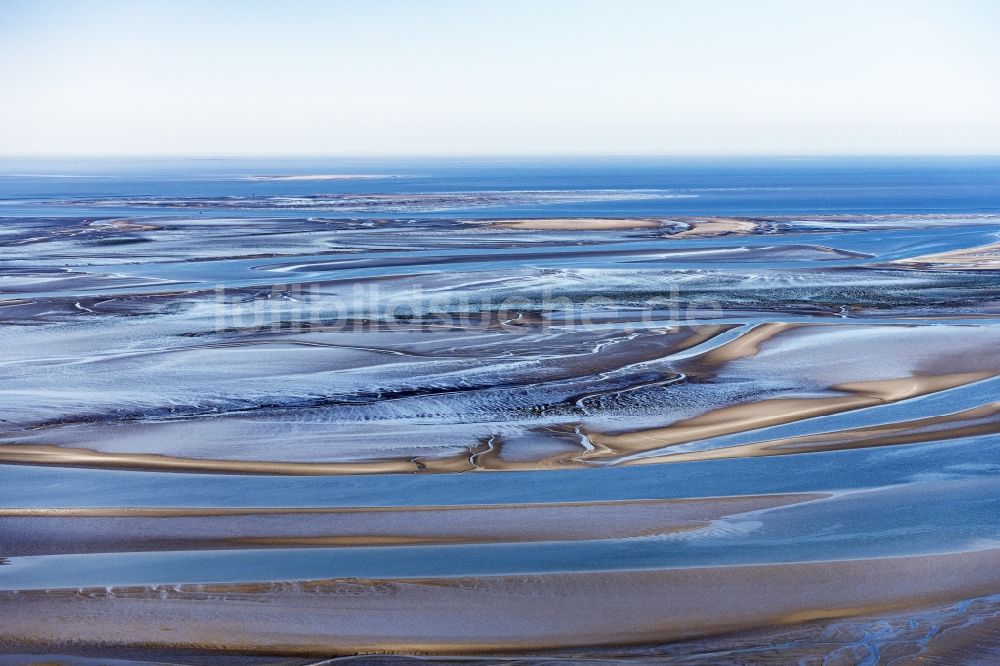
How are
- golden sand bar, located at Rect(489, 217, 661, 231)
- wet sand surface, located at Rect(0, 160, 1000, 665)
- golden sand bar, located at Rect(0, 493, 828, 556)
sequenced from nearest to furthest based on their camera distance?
wet sand surface, located at Rect(0, 160, 1000, 665), golden sand bar, located at Rect(0, 493, 828, 556), golden sand bar, located at Rect(489, 217, 661, 231)

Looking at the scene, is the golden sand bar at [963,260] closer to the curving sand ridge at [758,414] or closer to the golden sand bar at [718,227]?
the golden sand bar at [718,227]

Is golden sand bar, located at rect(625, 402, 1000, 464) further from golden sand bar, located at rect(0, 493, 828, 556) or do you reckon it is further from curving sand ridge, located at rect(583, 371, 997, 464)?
golden sand bar, located at rect(0, 493, 828, 556)

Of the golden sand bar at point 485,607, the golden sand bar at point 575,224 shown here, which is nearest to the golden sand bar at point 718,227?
the golden sand bar at point 575,224

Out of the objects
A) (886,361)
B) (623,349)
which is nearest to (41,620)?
(623,349)

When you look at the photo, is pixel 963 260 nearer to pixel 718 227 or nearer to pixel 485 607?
pixel 718 227

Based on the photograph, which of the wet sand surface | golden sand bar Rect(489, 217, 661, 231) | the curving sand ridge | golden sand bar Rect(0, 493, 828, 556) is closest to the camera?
the wet sand surface

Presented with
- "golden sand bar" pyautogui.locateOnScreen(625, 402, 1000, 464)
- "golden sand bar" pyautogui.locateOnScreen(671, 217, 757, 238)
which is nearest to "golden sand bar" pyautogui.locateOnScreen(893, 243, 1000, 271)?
"golden sand bar" pyautogui.locateOnScreen(671, 217, 757, 238)
